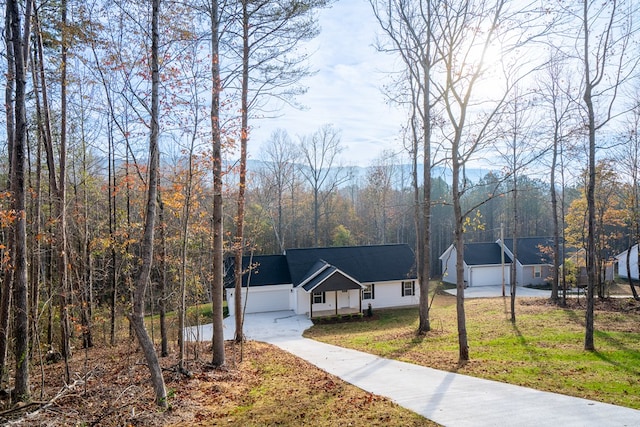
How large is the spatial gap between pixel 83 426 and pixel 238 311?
7861mm

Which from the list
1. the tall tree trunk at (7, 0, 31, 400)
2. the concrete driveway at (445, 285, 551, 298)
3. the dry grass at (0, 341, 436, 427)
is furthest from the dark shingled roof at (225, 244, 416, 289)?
the tall tree trunk at (7, 0, 31, 400)

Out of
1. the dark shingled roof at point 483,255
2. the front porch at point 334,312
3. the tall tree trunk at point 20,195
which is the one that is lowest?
the front porch at point 334,312

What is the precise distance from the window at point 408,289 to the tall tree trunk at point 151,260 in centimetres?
1918

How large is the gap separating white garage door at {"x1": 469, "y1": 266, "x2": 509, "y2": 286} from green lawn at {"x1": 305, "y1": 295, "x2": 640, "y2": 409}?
1041 cm

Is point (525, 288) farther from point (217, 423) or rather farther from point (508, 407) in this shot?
point (217, 423)

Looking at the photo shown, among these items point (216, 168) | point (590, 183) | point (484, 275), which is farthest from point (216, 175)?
point (484, 275)

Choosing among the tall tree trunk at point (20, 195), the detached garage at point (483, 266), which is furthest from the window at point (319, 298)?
the tall tree trunk at point (20, 195)

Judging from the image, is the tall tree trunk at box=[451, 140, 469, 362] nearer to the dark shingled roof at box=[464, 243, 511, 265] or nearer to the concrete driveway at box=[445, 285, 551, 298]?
the concrete driveway at box=[445, 285, 551, 298]

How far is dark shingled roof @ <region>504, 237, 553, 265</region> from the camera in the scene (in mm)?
30006

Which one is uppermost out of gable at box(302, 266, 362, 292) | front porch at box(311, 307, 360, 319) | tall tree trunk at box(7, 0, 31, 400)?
tall tree trunk at box(7, 0, 31, 400)

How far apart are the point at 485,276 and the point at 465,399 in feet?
86.9

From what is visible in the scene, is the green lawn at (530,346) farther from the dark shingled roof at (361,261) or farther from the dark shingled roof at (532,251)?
the dark shingled roof at (532,251)

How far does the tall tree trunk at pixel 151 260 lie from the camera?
228 inches

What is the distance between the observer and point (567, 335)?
1161 cm
